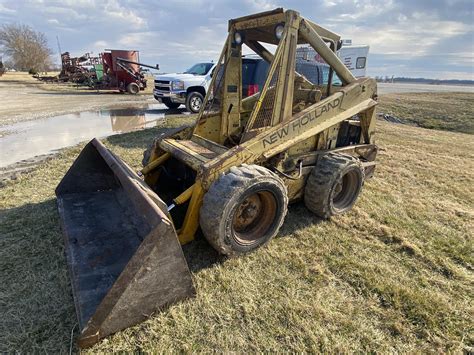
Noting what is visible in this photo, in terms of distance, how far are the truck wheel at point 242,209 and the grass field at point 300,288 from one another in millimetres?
216

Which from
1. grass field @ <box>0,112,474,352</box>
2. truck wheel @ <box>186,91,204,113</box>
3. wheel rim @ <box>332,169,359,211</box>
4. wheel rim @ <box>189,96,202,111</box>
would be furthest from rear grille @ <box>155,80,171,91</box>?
wheel rim @ <box>332,169,359,211</box>

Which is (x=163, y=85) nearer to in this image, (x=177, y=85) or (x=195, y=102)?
(x=177, y=85)

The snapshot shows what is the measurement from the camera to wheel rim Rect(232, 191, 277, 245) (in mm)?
3326

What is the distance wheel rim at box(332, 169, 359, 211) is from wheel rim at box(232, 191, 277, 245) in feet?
4.35

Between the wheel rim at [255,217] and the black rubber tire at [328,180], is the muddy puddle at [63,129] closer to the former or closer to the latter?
the wheel rim at [255,217]

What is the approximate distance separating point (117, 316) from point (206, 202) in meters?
1.20

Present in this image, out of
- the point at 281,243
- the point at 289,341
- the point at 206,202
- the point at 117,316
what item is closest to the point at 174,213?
the point at 206,202

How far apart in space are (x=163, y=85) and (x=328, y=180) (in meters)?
11.6

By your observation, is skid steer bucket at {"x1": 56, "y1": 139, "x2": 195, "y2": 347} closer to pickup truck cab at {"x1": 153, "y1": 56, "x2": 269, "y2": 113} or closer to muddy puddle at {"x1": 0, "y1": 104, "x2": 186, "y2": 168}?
muddy puddle at {"x1": 0, "y1": 104, "x2": 186, "y2": 168}

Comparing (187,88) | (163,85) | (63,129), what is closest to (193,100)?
(187,88)

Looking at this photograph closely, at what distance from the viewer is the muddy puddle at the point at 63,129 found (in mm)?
7504

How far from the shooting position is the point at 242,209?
3.33 meters

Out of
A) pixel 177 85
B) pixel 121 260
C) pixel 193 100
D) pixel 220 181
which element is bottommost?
pixel 121 260

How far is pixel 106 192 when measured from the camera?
4.13 metres
